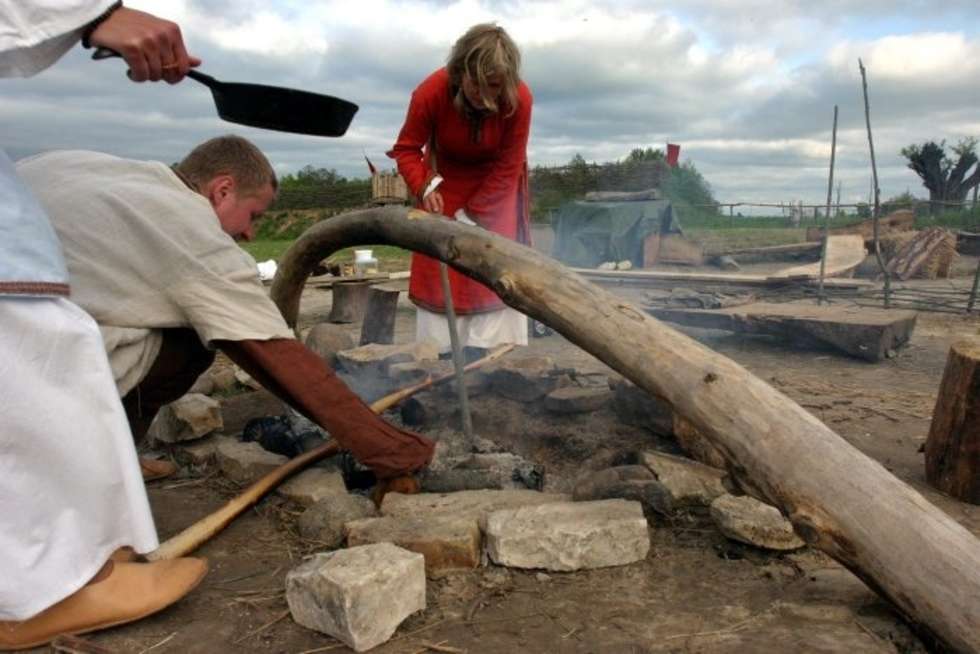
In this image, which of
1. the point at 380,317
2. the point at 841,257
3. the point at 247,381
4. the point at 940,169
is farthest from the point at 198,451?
the point at 940,169

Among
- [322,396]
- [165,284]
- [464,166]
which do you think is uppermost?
[464,166]

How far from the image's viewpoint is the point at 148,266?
8.05ft

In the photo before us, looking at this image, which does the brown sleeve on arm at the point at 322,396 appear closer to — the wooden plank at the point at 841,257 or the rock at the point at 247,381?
the rock at the point at 247,381

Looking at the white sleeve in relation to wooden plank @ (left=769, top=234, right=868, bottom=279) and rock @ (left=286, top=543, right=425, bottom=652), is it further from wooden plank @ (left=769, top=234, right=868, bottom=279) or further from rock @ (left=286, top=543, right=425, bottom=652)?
wooden plank @ (left=769, top=234, right=868, bottom=279)

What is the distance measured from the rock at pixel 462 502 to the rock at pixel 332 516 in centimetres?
9

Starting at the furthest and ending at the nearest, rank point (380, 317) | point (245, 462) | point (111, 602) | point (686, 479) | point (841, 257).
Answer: point (841, 257)
point (380, 317)
point (245, 462)
point (686, 479)
point (111, 602)

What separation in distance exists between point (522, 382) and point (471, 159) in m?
1.41

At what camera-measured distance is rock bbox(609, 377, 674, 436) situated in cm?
346

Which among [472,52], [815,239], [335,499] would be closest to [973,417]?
[335,499]

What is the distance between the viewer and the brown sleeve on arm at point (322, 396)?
251 centimetres

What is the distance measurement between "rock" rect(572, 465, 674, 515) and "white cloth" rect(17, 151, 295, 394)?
1.21 metres

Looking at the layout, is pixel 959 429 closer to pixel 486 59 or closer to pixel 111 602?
pixel 486 59

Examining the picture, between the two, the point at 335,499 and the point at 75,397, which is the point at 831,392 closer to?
the point at 335,499

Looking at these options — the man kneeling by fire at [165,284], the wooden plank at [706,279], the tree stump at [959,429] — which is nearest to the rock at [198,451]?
the man kneeling by fire at [165,284]
